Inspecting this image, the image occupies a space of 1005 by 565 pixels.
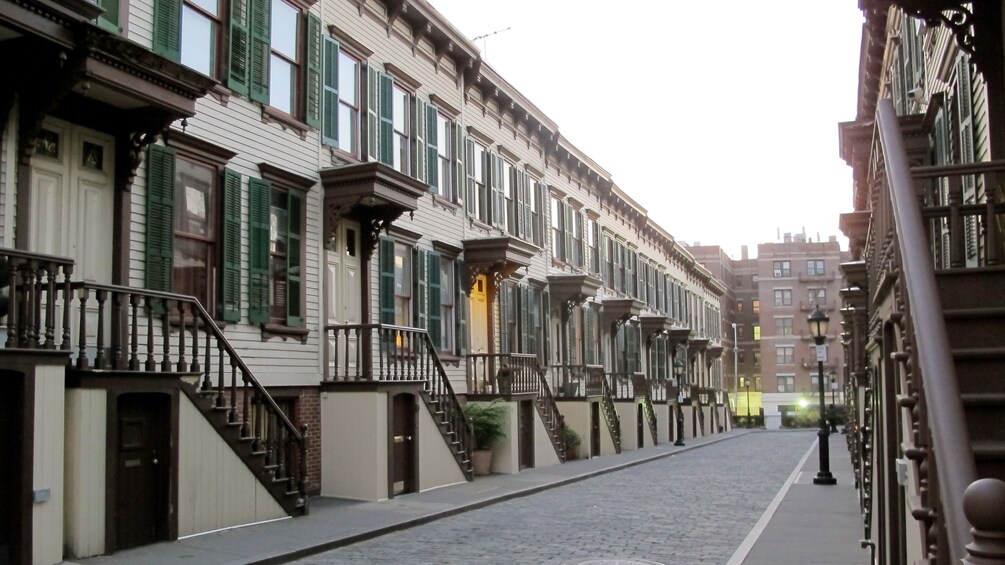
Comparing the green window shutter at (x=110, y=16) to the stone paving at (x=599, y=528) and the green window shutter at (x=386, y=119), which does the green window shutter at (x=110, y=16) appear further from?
the green window shutter at (x=386, y=119)

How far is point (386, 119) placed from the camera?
21125 millimetres

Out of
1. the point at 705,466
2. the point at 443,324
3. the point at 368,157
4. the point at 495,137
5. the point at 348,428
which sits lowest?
the point at 705,466

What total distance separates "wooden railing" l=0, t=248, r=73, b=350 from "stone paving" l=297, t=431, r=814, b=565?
13.4 feet

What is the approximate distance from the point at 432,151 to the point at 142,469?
12.8 m

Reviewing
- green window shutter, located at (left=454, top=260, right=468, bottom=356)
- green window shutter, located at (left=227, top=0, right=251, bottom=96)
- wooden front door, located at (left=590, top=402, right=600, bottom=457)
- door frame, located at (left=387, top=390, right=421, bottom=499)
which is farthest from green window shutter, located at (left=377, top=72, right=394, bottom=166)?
wooden front door, located at (left=590, top=402, right=600, bottom=457)

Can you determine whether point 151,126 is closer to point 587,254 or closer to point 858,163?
point 858,163

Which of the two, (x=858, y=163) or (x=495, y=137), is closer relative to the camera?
(x=858, y=163)

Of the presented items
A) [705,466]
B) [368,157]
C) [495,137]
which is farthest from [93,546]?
[705,466]

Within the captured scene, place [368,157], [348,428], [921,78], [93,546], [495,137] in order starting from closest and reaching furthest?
[93,546] → [921,78] → [348,428] → [368,157] → [495,137]

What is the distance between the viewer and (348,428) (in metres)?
17.8

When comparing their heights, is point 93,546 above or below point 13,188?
below

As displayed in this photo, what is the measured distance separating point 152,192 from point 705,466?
19770 mm

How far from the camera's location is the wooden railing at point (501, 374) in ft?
79.4

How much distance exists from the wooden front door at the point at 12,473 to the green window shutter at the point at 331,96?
9143 millimetres
